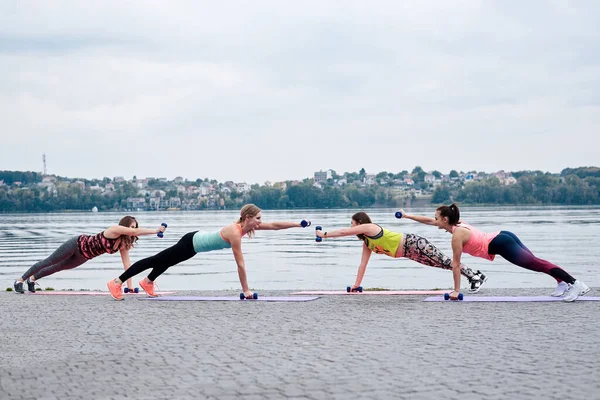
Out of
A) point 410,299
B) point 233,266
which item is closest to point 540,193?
point 233,266

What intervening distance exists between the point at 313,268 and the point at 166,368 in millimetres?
20841

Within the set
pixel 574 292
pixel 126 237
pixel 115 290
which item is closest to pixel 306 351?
pixel 574 292

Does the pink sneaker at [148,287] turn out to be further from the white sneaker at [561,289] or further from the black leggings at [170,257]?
the white sneaker at [561,289]

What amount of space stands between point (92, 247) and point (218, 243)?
241 cm

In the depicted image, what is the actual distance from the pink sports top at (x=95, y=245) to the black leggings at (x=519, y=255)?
20.3ft

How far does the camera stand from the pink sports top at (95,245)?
44.7ft

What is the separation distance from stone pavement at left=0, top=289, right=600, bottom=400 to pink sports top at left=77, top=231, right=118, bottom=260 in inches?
75.7

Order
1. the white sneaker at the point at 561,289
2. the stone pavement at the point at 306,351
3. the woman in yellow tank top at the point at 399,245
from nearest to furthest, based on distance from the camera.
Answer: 1. the stone pavement at the point at 306,351
2. the white sneaker at the point at 561,289
3. the woman in yellow tank top at the point at 399,245

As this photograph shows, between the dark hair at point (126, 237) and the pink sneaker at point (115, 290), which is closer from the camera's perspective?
the pink sneaker at point (115, 290)

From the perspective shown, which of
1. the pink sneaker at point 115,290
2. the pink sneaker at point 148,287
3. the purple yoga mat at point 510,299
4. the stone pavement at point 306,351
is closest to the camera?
the stone pavement at point 306,351

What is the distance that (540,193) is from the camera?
187625 mm

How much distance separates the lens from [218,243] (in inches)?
505

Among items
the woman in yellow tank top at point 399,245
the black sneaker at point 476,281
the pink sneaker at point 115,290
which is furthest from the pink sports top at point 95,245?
the black sneaker at point 476,281

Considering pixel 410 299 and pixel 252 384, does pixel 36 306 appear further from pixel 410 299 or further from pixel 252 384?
pixel 252 384
